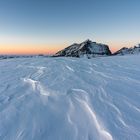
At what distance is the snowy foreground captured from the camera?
9.58 ft

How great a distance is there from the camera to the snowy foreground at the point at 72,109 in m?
2.92

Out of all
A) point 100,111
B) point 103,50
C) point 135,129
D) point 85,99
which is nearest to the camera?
point 135,129

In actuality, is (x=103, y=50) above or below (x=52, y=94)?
below

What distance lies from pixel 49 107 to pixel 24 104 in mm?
571

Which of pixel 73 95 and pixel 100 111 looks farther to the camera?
pixel 73 95

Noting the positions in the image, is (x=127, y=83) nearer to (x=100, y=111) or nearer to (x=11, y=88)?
(x=100, y=111)

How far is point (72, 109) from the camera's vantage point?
3672mm

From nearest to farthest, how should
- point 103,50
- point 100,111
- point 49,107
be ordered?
point 100,111, point 49,107, point 103,50

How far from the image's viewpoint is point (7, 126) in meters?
3.21

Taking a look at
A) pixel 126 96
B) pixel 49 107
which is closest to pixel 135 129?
pixel 126 96

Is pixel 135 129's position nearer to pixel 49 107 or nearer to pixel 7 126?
pixel 49 107

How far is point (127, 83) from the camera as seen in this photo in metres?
5.15

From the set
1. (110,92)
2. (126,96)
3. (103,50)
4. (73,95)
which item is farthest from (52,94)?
(103,50)

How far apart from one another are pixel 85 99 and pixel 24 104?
1214 mm
